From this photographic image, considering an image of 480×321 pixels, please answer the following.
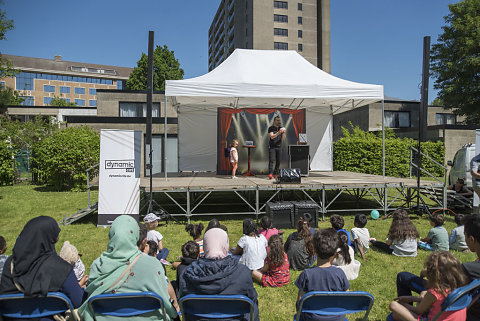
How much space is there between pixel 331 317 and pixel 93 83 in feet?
302

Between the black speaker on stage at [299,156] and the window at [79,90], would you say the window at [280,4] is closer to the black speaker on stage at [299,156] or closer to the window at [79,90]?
the black speaker on stage at [299,156]

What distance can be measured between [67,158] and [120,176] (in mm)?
7469

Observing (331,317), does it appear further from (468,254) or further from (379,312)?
(468,254)

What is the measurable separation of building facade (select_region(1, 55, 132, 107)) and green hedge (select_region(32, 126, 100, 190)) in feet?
224

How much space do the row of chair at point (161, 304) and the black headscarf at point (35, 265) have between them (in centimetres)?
9

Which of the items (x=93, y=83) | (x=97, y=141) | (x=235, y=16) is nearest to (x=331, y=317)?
(x=97, y=141)

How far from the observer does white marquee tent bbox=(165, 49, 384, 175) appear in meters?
8.52

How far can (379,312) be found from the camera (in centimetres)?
347

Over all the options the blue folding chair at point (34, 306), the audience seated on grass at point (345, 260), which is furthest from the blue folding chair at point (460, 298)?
the blue folding chair at point (34, 306)

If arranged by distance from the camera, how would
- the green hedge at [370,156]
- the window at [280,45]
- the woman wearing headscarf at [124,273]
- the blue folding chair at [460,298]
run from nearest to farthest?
1. the blue folding chair at [460,298]
2. the woman wearing headscarf at [124,273]
3. the green hedge at [370,156]
4. the window at [280,45]

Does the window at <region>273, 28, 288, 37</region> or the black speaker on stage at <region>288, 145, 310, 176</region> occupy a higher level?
the window at <region>273, 28, 288, 37</region>

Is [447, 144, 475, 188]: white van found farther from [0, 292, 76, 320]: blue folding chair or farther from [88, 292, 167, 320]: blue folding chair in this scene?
[0, 292, 76, 320]: blue folding chair

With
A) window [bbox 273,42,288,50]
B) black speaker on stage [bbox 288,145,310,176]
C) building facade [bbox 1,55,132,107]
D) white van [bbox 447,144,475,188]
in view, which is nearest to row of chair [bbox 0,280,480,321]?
black speaker on stage [bbox 288,145,310,176]

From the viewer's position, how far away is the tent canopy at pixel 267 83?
8.45m
